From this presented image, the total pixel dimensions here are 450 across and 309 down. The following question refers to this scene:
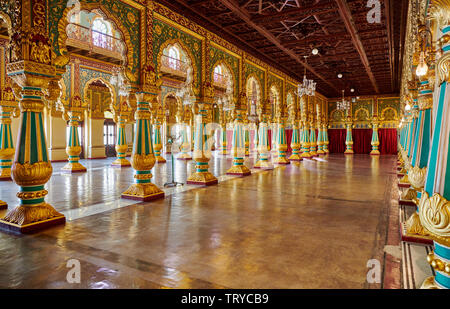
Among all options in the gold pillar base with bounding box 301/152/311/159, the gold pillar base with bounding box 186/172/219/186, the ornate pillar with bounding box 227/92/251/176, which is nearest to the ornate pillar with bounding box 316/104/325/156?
the gold pillar base with bounding box 301/152/311/159

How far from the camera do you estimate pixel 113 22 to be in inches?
199

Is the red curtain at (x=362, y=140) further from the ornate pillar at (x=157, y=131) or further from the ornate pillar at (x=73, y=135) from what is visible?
the ornate pillar at (x=73, y=135)

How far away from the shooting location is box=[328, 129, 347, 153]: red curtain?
71.5ft

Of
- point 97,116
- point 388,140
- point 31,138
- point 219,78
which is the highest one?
point 219,78

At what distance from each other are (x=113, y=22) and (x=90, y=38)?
7938mm

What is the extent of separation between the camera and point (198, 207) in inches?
194

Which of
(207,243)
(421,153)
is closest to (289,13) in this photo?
(421,153)

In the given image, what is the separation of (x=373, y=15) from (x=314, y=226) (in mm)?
5508

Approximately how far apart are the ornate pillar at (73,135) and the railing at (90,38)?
2275mm

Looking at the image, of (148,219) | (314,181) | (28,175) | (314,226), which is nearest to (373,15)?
(314,181)

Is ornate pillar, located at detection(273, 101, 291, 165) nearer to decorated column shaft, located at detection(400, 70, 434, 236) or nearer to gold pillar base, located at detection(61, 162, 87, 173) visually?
gold pillar base, located at detection(61, 162, 87, 173)

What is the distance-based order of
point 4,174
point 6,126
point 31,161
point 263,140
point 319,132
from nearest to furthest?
point 31,161
point 6,126
point 4,174
point 263,140
point 319,132

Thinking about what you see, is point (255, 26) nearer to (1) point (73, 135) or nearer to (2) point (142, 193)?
(2) point (142, 193)
